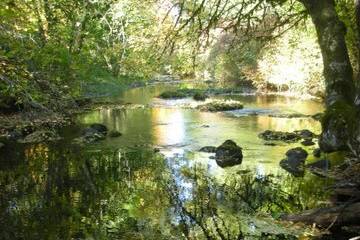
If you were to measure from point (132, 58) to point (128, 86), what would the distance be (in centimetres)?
1991

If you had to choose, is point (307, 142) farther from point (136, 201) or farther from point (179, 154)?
point (136, 201)

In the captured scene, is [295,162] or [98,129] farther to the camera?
[98,129]

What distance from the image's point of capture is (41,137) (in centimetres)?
1991

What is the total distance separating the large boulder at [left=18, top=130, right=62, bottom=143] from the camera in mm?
19344

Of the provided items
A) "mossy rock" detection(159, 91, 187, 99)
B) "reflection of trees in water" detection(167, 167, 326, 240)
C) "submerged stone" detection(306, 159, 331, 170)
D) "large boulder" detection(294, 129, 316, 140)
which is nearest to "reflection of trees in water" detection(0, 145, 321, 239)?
"reflection of trees in water" detection(167, 167, 326, 240)

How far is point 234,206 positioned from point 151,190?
2267 mm

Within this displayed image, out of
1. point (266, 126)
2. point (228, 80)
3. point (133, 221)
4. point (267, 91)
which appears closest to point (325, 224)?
point (133, 221)

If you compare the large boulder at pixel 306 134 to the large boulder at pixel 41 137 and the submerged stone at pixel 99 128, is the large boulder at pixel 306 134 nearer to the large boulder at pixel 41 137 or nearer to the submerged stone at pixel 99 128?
the submerged stone at pixel 99 128

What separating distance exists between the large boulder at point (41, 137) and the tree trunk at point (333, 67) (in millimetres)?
10442

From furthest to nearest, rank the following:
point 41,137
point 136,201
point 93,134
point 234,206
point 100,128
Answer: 1. point 100,128
2. point 93,134
3. point 41,137
4. point 136,201
5. point 234,206

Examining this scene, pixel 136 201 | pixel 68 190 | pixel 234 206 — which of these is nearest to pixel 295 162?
pixel 234 206

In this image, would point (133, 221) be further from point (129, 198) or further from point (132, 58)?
point (132, 58)

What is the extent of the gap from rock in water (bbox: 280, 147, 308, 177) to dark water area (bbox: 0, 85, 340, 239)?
0.27 meters

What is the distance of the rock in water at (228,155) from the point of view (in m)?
15.2
